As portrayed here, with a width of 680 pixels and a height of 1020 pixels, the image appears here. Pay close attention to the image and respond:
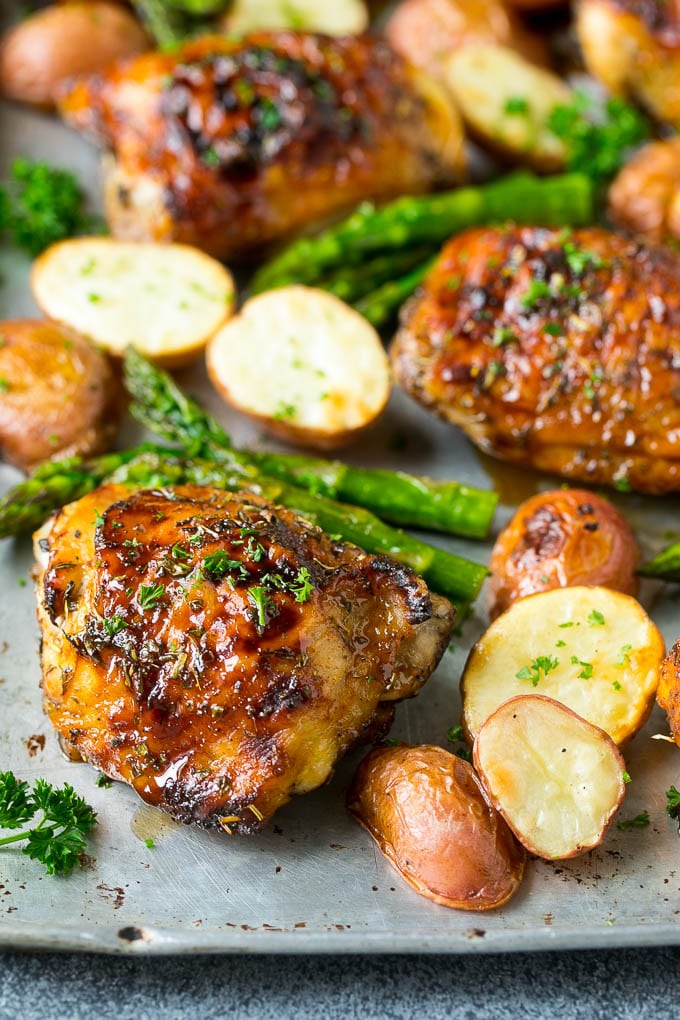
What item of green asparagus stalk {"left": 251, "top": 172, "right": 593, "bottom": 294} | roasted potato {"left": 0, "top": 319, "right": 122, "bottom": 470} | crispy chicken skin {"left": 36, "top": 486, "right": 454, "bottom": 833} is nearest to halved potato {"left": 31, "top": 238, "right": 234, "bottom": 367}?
roasted potato {"left": 0, "top": 319, "right": 122, "bottom": 470}

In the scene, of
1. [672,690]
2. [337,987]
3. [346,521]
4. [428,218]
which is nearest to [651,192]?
[428,218]

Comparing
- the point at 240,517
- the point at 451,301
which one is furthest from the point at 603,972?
the point at 451,301

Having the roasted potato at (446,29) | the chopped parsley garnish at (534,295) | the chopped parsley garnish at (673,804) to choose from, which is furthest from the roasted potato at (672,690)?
the roasted potato at (446,29)

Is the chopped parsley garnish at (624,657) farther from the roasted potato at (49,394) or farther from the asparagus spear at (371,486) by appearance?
the roasted potato at (49,394)

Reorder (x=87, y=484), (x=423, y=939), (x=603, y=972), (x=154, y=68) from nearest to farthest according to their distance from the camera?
(x=423, y=939) < (x=603, y=972) < (x=87, y=484) < (x=154, y=68)

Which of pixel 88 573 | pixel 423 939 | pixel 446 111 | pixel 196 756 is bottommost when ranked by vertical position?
pixel 423 939

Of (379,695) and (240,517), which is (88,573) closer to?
(240,517)
